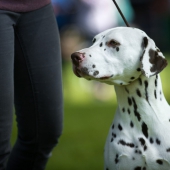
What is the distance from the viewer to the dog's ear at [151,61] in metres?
4.70

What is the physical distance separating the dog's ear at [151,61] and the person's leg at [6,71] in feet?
2.80

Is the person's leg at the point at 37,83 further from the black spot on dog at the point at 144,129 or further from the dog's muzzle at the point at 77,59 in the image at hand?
the black spot on dog at the point at 144,129

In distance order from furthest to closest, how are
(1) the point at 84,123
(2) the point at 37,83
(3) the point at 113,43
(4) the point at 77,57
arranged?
(1) the point at 84,123
(2) the point at 37,83
(3) the point at 113,43
(4) the point at 77,57

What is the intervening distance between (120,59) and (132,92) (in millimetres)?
260

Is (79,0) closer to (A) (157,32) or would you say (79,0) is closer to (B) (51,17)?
(A) (157,32)

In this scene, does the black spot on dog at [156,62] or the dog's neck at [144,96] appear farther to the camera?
the dog's neck at [144,96]

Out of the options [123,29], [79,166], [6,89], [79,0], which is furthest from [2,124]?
[79,0]

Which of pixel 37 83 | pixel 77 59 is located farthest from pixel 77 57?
pixel 37 83

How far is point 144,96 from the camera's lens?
4883mm

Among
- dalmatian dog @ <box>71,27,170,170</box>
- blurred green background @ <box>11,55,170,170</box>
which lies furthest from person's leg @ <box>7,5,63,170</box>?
blurred green background @ <box>11,55,170,170</box>

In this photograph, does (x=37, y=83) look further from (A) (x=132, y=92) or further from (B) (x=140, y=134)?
(B) (x=140, y=134)

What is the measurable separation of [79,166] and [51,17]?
7.70 feet

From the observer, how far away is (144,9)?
15.1m

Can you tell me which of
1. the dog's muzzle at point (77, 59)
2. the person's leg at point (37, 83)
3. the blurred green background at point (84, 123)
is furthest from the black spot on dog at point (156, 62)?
the blurred green background at point (84, 123)
